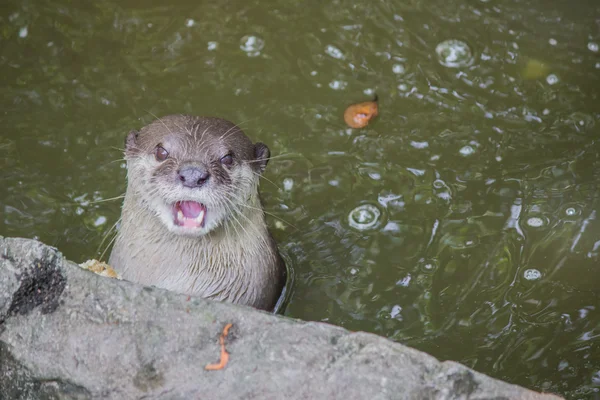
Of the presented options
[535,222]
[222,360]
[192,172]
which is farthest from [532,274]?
[222,360]

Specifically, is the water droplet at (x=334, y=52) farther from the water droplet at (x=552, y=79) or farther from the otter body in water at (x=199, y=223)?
the otter body in water at (x=199, y=223)

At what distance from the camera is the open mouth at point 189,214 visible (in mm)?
2719

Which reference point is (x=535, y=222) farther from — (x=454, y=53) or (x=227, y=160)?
(x=227, y=160)

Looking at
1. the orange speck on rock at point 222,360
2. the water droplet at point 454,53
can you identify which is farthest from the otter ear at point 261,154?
the water droplet at point 454,53

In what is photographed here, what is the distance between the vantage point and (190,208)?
2.77m

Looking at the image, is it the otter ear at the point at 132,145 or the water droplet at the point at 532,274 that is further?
the water droplet at the point at 532,274

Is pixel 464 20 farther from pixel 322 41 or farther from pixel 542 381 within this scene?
pixel 542 381

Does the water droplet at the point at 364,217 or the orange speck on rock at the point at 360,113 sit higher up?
the orange speck on rock at the point at 360,113

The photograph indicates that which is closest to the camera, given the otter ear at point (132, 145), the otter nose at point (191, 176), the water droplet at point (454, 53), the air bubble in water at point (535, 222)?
the otter nose at point (191, 176)

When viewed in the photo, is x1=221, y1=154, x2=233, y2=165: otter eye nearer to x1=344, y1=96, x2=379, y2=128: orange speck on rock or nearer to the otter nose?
the otter nose

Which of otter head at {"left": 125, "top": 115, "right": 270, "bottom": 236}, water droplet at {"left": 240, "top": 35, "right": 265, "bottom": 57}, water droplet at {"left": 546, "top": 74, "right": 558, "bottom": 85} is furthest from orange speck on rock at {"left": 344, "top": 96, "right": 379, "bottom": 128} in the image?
otter head at {"left": 125, "top": 115, "right": 270, "bottom": 236}

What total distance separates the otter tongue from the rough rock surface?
779 millimetres

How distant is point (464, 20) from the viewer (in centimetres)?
431

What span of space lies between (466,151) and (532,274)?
78 centimetres
